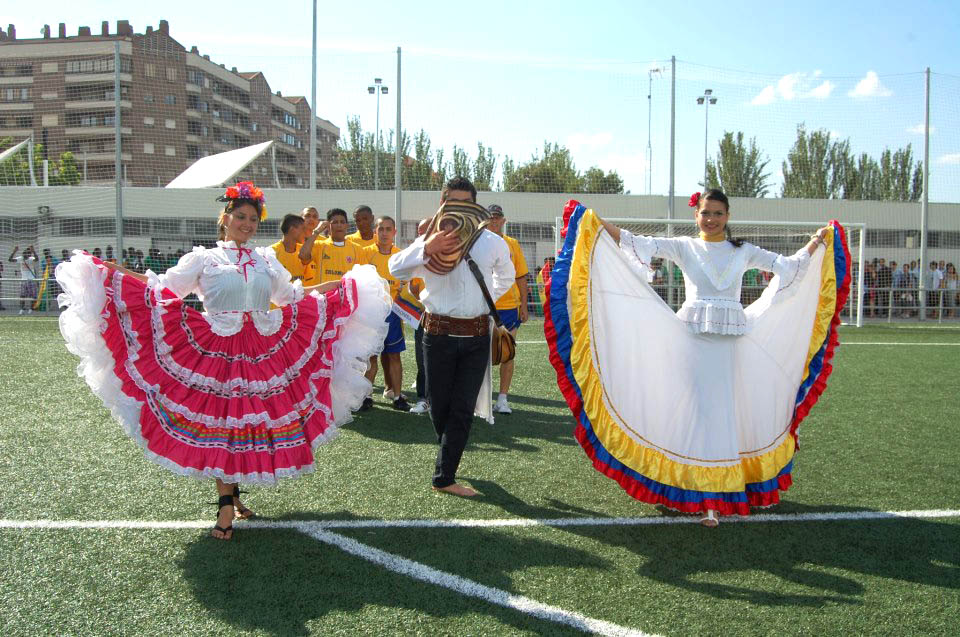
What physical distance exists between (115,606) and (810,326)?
4064 millimetres

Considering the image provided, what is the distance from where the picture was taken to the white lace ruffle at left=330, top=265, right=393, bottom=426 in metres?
4.46

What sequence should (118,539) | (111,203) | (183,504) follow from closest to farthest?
(118,539) < (183,504) < (111,203)

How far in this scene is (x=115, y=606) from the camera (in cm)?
327

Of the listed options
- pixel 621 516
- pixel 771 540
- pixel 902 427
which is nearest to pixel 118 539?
pixel 621 516

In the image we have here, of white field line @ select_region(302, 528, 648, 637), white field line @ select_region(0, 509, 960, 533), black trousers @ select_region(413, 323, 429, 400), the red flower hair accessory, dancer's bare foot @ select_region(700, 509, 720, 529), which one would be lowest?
white field line @ select_region(302, 528, 648, 637)

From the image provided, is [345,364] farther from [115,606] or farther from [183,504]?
[115,606]

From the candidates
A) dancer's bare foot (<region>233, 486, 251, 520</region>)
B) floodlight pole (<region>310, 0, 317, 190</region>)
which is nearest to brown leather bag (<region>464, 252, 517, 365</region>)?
dancer's bare foot (<region>233, 486, 251, 520</region>)

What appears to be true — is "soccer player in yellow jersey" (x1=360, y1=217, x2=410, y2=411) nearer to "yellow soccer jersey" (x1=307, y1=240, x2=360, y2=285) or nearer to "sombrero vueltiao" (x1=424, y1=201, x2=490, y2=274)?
"yellow soccer jersey" (x1=307, y1=240, x2=360, y2=285)

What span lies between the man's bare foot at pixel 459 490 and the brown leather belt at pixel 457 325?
944mm

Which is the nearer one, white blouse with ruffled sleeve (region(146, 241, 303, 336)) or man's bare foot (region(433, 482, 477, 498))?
white blouse with ruffled sleeve (region(146, 241, 303, 336))

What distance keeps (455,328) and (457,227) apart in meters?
0.61

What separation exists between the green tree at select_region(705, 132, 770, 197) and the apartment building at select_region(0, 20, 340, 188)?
9306 millimetres

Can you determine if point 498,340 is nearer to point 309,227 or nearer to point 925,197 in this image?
point 309,227

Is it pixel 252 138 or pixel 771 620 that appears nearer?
pixel 771 620
